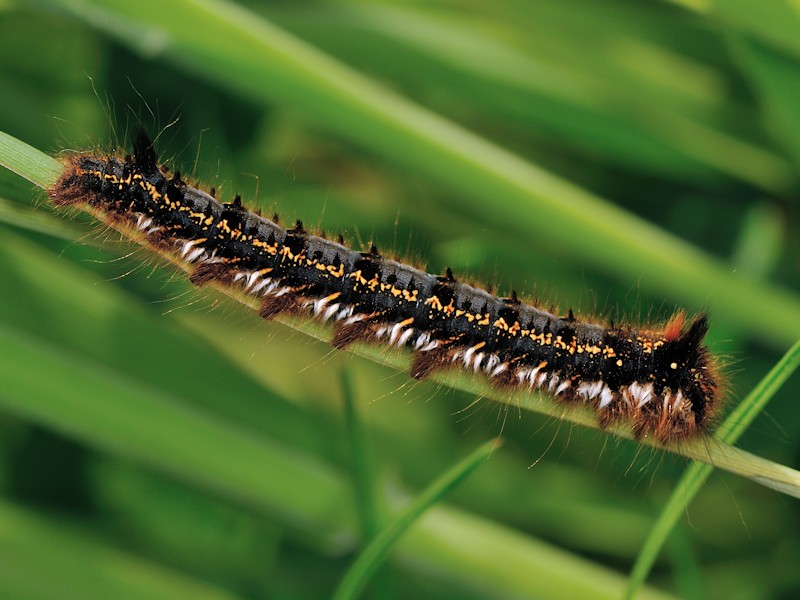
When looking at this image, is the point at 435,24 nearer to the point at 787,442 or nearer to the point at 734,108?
the point at 734,108

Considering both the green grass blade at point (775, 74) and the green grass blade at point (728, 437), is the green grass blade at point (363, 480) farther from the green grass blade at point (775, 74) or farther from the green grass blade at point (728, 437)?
the green grass blade at point (775, 74)

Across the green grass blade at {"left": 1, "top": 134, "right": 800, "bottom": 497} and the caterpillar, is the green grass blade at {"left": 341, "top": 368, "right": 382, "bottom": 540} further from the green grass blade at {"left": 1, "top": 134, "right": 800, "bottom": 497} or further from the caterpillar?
the caterpillar

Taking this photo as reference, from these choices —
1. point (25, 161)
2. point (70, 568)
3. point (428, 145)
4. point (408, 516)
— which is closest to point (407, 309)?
point (408, 516)

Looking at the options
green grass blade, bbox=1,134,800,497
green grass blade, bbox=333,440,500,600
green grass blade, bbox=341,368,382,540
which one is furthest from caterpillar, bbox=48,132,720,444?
green grass blade, bbox=333,440,500,600

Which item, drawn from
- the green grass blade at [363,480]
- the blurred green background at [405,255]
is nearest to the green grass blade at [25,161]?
the blurred green background at [405,255]

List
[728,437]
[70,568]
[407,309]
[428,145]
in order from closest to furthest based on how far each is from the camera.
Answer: [728,437] < [407,309] < [70,568] < [428,145]

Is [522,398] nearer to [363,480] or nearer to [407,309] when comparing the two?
[407,309]
